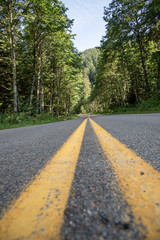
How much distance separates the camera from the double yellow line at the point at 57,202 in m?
0.36

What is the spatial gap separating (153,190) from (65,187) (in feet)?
1.36

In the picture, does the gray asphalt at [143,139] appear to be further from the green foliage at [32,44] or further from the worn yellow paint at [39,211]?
the green foliage at [32,44]

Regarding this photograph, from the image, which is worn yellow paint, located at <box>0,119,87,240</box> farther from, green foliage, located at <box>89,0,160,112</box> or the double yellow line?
green foliage, located at <box>89,0,160,112</box>

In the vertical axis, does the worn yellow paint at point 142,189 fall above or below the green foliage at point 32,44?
Result: below

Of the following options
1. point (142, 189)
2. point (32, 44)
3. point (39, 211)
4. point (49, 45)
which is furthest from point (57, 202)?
point (32, 44)

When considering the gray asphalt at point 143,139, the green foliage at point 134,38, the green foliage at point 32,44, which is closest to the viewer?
the gray asphalt at point 143,139

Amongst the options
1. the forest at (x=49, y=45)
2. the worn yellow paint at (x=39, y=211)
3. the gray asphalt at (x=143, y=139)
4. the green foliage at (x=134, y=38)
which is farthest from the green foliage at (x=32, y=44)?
the worn yellow paint at (x=39, y=211)

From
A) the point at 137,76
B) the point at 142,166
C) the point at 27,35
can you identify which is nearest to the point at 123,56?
the point at 137,76

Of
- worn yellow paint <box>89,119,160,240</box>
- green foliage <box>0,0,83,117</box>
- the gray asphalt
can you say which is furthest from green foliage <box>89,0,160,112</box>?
worn yellow paint <box>89,119,160,240</box>

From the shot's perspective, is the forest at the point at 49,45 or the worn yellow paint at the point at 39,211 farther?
the forest at the point at 49,45

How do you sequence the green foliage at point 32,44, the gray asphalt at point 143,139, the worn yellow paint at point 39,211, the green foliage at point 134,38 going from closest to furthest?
the worn yellow paint at point 39,211
the gray asphalt at point 143,139
the green foliage at point 32,44
the green foliage at point 134,38

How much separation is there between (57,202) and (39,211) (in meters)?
0.08

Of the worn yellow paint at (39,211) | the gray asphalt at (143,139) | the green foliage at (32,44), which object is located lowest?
the worn yellow paint at (39,211)

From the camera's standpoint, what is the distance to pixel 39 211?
1.47 feet
